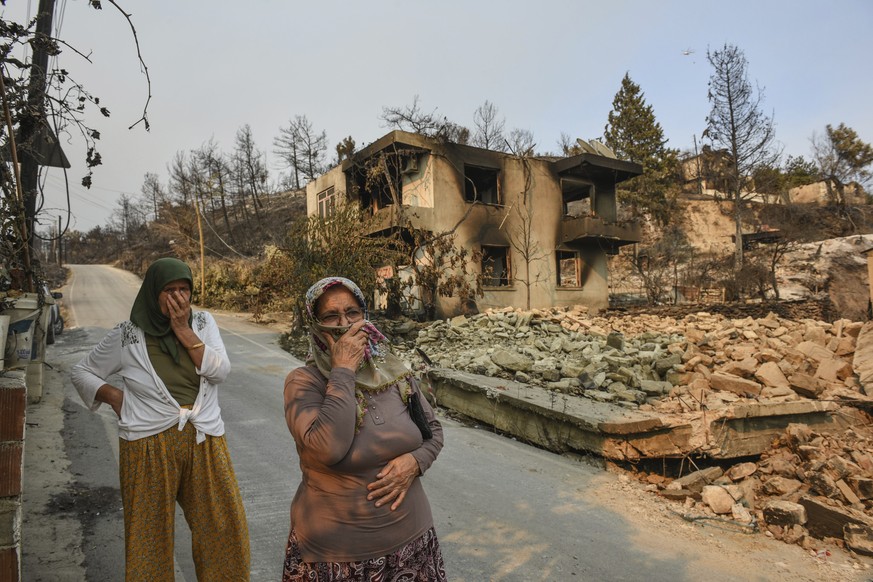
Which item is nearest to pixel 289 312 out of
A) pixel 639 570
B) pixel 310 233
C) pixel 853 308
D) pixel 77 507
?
pixel 310 233

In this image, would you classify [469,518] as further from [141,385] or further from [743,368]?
[743,368]

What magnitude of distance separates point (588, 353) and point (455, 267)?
7532mm

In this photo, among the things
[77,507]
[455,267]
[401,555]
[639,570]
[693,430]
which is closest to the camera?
[401,555]

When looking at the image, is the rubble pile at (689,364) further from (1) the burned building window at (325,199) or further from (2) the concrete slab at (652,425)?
(1) the burned building window at (325,199)

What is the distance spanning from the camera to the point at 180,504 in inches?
88.9

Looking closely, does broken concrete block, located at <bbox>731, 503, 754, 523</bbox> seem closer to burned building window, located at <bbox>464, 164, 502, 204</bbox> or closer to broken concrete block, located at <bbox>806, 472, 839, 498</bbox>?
broken concrete block, located at <bbox>806, 472, 839, 498</bbox>

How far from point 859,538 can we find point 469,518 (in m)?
2.88

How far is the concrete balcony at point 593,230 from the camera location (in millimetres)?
18219

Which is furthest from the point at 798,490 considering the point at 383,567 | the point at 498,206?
the point at 498,206

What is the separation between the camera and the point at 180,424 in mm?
2295

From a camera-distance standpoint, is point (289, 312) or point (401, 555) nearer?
point (401, 555)

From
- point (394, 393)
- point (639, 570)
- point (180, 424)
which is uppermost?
point (394, 393)

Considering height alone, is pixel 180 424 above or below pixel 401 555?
above

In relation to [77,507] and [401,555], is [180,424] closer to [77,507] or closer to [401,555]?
[401,555]
